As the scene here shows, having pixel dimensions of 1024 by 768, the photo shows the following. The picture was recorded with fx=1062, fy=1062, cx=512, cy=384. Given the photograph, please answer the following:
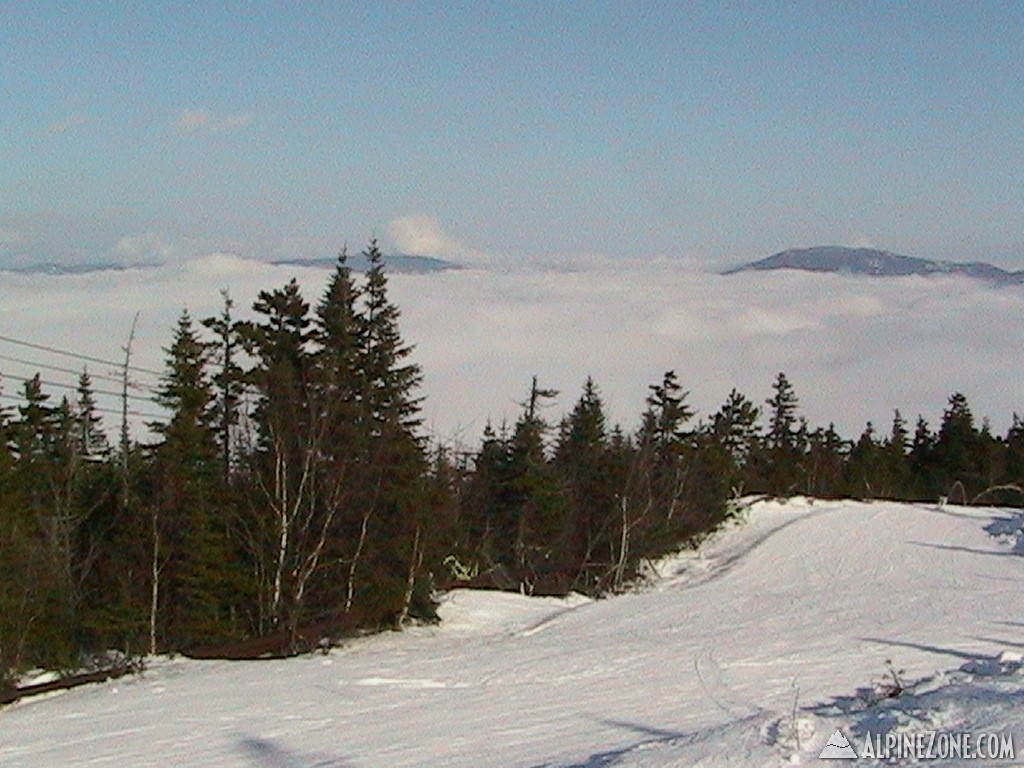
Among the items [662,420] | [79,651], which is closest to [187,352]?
[79,651]

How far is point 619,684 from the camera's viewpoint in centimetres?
1636

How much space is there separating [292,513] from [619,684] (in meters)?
12.4

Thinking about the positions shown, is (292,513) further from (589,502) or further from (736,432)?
(736,432)

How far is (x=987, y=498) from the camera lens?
203ft

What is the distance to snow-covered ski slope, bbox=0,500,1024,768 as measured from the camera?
877 centimetres

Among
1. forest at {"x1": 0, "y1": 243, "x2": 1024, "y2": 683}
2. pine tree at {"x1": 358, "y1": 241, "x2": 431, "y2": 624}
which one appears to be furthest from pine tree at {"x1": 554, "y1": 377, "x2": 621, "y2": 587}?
pine tree at {"x1": 358, "y1": 241, "x2": 431, "y2": 624}

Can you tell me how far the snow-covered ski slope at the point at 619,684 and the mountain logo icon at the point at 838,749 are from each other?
0.32 ft

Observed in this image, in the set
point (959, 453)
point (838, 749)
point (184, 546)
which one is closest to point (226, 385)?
point (184, 546)

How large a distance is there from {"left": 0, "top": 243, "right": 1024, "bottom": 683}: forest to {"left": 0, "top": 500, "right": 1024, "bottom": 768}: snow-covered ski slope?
2337 mm

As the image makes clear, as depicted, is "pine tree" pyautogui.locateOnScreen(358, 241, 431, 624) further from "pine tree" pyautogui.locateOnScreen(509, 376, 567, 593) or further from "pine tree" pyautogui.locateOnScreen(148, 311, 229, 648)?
"pine tree" pyautogui.locateOnScreen(509, 376, 567, 593)

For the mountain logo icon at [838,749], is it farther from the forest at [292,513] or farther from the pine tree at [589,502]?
the pine tree at [589,502]

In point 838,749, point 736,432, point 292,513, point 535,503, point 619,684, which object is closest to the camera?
point 838,749

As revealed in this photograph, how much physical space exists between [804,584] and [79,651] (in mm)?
19608

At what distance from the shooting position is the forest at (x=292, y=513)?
87.2 feet
